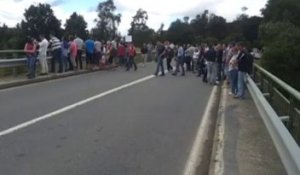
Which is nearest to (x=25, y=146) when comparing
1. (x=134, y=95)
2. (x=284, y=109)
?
(x=284, y=109)

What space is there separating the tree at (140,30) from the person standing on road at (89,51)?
90.2 m

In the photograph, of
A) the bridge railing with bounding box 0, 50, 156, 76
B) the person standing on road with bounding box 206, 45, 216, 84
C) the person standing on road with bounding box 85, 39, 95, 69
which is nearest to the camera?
the bridge railing with bounding box 0, 50, 156, 76

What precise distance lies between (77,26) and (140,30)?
6104 centimetres

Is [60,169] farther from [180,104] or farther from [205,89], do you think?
[205,89]

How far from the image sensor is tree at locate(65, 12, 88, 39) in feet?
237

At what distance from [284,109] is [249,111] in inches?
53.6

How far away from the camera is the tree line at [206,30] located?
6377 centimetres

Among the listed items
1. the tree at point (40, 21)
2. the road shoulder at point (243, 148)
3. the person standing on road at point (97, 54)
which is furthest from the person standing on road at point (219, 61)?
the tree at point (40, 21)

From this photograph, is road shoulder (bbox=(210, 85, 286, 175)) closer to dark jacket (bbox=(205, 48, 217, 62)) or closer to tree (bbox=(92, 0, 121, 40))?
dark jacket (bbox=(205, 48, 217, 62))

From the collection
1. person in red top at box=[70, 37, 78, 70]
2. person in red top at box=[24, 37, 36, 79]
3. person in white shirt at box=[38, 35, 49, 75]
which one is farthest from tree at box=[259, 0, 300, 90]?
person in red top at box=[24, 37, 36, 79]

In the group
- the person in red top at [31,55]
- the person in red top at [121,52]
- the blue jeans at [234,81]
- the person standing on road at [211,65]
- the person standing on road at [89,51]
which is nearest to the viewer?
the blue jeans at [234,81]

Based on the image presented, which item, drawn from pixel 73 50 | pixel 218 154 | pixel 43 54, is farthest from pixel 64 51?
pixel 218 154

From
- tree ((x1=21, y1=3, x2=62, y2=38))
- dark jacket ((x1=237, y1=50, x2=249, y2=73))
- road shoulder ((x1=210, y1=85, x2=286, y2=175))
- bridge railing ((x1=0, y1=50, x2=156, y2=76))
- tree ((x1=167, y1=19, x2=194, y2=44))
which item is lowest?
tree ((x1=167, y1=19, x2=194, y2=44))

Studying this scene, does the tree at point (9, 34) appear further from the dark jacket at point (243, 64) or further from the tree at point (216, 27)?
the tree at point (216, 27)
